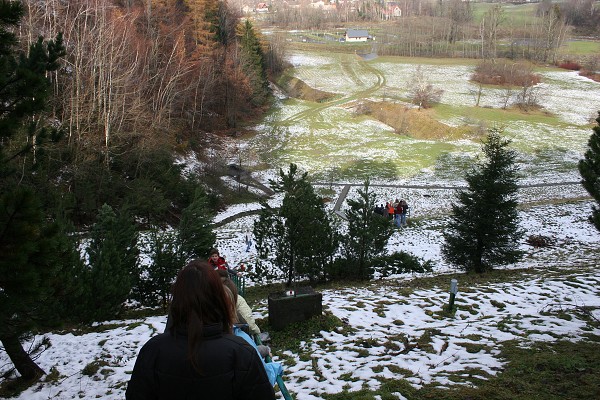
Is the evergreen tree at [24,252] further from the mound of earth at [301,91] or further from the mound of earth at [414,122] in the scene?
the mound of earth at [301,91]

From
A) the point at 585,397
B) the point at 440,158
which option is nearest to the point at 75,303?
the point at 585,397

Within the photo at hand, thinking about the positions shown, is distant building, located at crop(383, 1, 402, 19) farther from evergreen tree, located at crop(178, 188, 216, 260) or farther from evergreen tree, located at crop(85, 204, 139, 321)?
evergreen tree, located at crop(85, 204, 139, 321)

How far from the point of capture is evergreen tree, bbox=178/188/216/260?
14.0 metres

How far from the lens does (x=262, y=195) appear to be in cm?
3391

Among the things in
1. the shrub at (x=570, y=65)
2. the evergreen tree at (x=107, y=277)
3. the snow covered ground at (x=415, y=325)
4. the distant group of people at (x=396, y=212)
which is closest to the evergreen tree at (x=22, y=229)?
the snow covered ground at (x=415, y=325)

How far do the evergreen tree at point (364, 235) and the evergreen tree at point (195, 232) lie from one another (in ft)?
15.9

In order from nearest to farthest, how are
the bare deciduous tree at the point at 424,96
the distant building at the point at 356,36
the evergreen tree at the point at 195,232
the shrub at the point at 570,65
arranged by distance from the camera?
the evergreen tree at the point at 195,232 → the bare deciduous tree at the point at 424,96 → the shrub at the point at 570,65 → the distant building at the point at 356,36

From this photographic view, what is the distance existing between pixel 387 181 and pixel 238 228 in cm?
1598

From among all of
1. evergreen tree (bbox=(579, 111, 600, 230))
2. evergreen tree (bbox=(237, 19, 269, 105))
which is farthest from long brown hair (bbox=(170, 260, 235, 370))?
evergreen tree (bbox=(237, 19, 269, 105))

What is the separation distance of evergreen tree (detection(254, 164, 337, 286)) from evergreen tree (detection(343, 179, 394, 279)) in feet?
2.37

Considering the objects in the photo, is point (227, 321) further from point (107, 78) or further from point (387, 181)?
point (387, 181)

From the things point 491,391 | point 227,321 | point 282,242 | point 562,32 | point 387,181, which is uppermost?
point 562,32

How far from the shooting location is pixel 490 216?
607 inches

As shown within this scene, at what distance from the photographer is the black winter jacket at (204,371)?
2637mm
